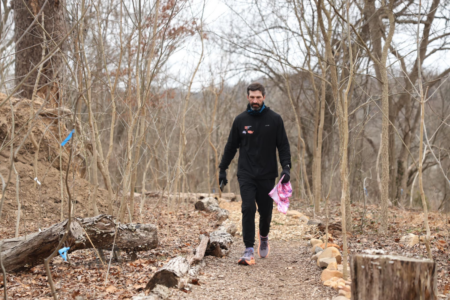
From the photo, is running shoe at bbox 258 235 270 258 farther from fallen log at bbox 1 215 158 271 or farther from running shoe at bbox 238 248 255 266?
fallen log at bbox 1 215 158 271

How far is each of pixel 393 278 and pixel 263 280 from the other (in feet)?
5.87

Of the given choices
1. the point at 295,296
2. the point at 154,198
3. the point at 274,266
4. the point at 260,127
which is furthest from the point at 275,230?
the point at 154,198

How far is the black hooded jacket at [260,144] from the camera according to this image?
4234 millimetres

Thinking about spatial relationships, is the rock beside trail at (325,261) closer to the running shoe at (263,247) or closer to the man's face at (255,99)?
the running shoe at (263,247)

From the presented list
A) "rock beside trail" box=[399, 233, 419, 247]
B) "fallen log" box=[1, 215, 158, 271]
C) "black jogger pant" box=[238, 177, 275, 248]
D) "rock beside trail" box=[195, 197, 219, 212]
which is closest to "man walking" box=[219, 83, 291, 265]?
"black jogger pant" box=[238, 177, 275, 248]

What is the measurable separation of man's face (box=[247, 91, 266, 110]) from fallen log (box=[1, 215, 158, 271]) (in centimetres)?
168

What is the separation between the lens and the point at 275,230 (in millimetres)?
6789

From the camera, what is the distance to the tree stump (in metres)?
2.07

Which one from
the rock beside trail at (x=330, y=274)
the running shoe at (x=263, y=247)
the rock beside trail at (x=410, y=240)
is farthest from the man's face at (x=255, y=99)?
the rock beside trail at (x=410, y=240)

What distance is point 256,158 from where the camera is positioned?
13.9 feet

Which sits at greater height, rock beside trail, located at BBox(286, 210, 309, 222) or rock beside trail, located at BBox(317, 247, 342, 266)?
rock beside trail, located at BBox(317, 247, 342, 266)

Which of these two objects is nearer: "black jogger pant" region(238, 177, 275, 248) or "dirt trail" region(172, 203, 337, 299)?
"dirt trail" region(172, 203, 337, 299)

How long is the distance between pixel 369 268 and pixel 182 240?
344 cm

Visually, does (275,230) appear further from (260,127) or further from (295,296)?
(295,296)
